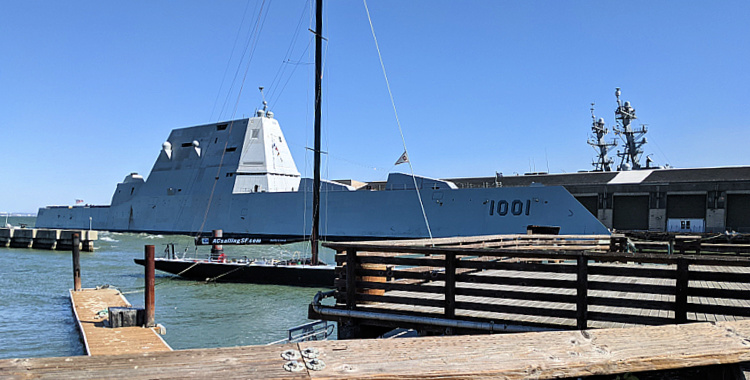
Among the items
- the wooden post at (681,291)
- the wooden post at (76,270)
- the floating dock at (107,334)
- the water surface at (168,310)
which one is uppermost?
the wooden post at (681,291)

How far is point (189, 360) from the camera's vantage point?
5.16 feet

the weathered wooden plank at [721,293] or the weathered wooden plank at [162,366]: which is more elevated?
the weathered wooden plank at [162,366]

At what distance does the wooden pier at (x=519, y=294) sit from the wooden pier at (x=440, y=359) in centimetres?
292

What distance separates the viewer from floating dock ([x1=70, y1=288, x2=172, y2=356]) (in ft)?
29.7

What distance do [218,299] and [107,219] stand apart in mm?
46408

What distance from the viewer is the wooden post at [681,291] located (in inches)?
188

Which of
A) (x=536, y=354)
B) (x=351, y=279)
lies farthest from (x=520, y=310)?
(x=536, y=354)

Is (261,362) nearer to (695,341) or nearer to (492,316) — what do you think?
(695,341)

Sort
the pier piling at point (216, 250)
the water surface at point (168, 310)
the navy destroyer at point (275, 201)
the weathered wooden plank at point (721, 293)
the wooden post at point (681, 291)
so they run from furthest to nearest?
the navy destroyer at point (275, 201)
the pier piling at point (216, 250)
the water surface at point (168, 310)
the wooden post at point (681, 291)
the weathered wooden plank at point (721, 293)

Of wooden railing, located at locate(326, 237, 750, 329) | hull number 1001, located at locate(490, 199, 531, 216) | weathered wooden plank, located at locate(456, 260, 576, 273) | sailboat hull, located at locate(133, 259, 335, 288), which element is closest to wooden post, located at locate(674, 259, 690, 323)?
wooden railing, located at locate(326, 237, 750, 329)

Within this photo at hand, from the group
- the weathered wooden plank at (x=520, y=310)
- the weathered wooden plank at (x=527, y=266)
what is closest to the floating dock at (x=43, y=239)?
the weathered wooden plank at (x=527, y=266)

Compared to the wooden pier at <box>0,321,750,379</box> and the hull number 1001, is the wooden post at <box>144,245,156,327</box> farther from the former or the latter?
the hull number 1001

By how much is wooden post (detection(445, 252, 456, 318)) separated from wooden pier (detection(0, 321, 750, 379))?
12.1ft

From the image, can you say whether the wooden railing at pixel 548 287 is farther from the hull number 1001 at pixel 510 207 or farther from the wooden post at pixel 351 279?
the hull number 1001 at pixel 510 207
